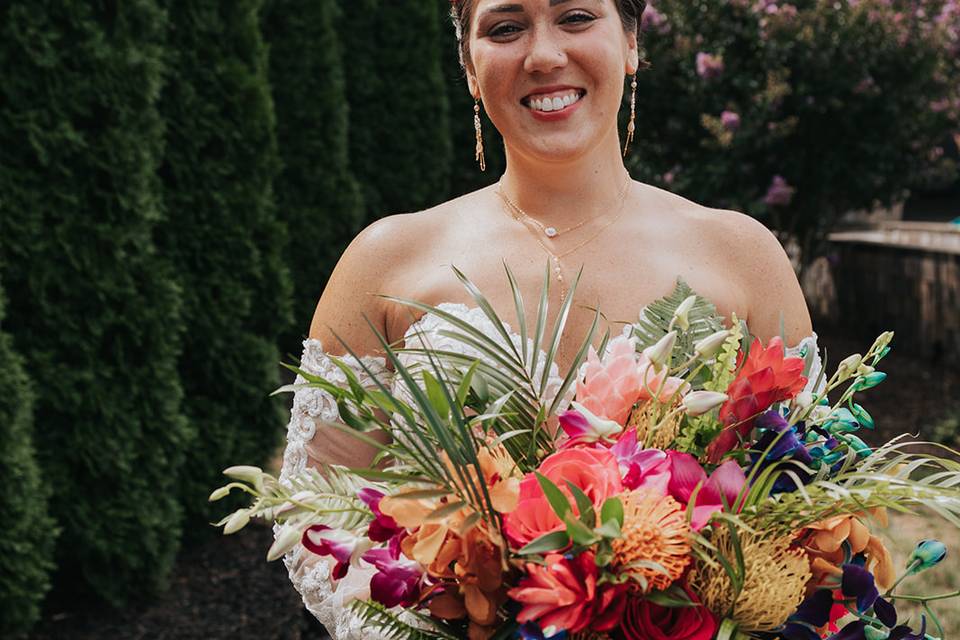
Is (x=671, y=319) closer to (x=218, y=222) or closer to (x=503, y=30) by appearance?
(x=503, y=30)

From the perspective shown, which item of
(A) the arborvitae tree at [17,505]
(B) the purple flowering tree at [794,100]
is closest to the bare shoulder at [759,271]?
(A) the arborvitae tree at [17,505]

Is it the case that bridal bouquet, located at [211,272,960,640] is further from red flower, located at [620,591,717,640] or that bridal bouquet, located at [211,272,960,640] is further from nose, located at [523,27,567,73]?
nose, located at [523,27,567,73]

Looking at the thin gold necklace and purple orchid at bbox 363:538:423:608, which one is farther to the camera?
the thin gold necklace

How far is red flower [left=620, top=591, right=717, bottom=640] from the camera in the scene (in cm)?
123

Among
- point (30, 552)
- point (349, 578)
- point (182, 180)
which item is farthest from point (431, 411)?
point (182, 180)

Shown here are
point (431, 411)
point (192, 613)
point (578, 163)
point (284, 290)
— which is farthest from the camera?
point (284, 290)

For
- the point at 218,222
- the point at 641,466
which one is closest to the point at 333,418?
the point at 641,466

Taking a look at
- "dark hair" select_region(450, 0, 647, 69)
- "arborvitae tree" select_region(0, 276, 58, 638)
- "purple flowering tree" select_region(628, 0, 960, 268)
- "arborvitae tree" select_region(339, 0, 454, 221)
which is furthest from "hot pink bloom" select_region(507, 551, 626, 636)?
"arborvitae tree" select_region(339, 0, 454, 221)

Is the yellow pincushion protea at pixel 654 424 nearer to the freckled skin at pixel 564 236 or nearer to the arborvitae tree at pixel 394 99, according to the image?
the freckled skin at pixel 564 236

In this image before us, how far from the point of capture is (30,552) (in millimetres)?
4262

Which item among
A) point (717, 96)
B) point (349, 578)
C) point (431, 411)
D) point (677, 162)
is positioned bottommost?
point (677, 162)

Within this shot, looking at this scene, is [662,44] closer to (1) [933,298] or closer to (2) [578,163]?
(1) [933,298]

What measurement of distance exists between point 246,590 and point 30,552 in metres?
1.26

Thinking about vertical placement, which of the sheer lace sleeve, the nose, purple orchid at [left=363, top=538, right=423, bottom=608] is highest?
the nose
